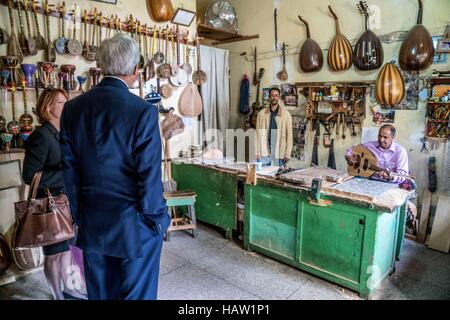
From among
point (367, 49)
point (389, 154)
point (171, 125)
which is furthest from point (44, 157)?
point (367, 49)

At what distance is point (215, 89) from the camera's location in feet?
17.1

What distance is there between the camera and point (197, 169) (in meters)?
3.73

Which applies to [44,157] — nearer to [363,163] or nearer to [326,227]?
[326,227]

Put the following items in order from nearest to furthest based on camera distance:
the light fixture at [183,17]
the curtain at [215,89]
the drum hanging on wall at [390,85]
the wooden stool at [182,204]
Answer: the wooden stool at [182,204]
the drum hanging on wall at [390,85]
the light fixture at [183,17]
the curtain at [215,89]

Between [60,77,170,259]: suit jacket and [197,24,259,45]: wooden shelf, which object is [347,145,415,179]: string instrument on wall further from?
[197,24,259,45]: wooden shelf

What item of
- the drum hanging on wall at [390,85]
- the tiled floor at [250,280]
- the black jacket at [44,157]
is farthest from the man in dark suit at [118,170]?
the drum hanging on wall at [390,85]

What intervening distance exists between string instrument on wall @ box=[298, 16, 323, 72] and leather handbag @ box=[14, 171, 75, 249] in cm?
365

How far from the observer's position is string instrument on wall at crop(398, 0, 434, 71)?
3.48 m

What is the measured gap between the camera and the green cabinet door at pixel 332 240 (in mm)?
2414

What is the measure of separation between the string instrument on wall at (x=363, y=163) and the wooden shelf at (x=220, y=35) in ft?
9.60

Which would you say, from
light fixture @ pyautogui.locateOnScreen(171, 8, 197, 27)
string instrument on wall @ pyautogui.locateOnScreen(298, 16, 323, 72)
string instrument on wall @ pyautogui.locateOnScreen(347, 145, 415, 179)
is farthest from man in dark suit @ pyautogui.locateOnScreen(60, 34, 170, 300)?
string instrument on wall @ pyautogui.locateOnScreen(298, 16, 323, 72)

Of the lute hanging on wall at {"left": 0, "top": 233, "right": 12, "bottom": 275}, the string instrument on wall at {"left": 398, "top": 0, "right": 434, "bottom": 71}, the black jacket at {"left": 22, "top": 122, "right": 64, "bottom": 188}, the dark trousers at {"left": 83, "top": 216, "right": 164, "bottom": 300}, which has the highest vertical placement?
the string instrument on wall at {"left": 398, "top": 0, "right": 434, "bottom": 71}

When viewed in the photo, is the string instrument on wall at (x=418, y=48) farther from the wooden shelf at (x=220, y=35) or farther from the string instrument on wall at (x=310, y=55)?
the wooden shelf at (x=220, y=35)

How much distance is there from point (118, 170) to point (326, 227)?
1.76 meters
